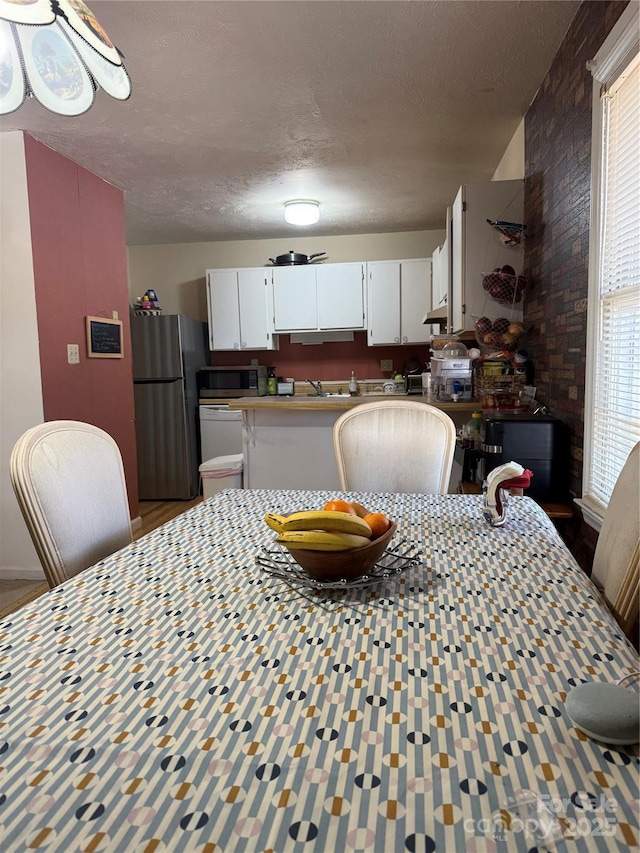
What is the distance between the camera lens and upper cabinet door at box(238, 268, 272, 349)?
5160 mm

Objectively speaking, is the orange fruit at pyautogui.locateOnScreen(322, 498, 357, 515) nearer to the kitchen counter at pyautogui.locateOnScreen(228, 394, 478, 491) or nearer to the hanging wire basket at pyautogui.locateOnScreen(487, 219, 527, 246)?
the kitchen counter at pyautogui.locateOnScreen(228, 394, 478, 491)

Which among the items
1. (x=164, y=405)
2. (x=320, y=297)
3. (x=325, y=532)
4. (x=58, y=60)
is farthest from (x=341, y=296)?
(x=325, y=532)

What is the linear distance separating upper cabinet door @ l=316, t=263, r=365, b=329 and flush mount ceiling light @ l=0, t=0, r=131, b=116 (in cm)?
398

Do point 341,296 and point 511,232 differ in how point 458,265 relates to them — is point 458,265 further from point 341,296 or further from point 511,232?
point 341,296

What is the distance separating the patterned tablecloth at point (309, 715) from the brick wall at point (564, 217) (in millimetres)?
1406

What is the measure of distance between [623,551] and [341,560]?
1.99 feet

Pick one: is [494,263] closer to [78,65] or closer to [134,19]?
[134,19]

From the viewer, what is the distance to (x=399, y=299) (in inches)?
198

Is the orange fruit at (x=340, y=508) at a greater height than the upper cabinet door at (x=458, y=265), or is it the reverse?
the upper cabinet door at (x=458, y=265)

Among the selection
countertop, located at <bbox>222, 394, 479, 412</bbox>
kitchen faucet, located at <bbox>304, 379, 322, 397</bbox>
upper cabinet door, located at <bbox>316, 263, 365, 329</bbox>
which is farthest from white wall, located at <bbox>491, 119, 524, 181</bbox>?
kitchen faucet, located at <bbox>304, 379, 322, 397</bbox>

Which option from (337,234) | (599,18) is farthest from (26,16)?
(337,234)

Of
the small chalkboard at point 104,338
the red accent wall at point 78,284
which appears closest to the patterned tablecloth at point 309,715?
the red accent wall at point 78,284

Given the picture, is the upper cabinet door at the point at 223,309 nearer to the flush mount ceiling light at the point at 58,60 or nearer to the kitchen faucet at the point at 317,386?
the kitchen faucet at the point at 317,386

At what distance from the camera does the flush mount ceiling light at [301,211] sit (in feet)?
13.7
